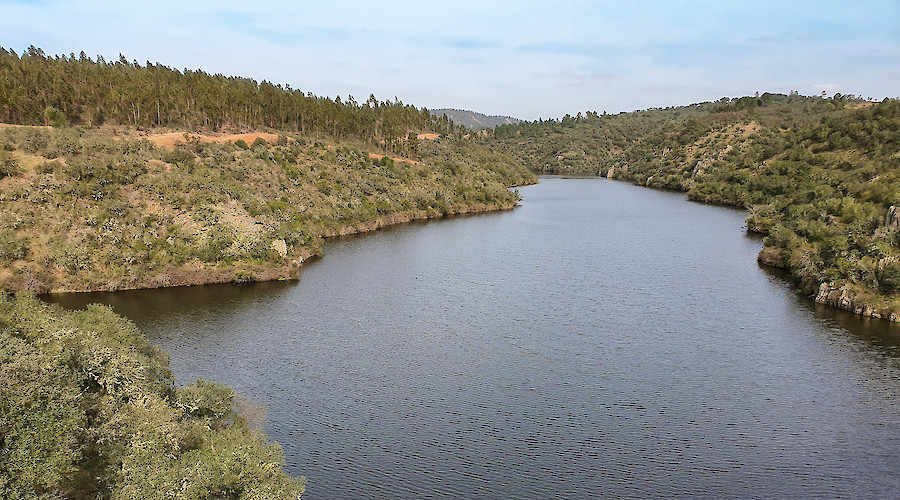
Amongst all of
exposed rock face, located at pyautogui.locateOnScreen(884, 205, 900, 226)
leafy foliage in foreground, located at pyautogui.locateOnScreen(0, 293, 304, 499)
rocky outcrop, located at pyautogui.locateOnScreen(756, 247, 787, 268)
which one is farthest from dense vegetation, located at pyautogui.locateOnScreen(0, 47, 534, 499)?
exposed rock face, located at pyautogui.locateOnScreen(884, 205, 900, 226)

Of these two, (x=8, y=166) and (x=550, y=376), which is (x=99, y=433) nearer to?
(x=550, y=376)

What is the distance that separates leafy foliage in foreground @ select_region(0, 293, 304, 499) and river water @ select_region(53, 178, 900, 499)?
22.4 feet

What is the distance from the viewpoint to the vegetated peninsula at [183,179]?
247 feet

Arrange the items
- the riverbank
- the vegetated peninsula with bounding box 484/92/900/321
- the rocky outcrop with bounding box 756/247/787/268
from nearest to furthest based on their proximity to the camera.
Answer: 1. the riverbank
2. the vegetated peninsula with bounding box 484/92/900/321
3. the rocky outcrop with bounding box 756/247/787/268

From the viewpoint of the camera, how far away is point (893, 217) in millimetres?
72625

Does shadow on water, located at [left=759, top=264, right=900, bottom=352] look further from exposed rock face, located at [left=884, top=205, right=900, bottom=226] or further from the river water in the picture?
exposed rock face, located at [left=884, top=205, right=900, bottom=226]

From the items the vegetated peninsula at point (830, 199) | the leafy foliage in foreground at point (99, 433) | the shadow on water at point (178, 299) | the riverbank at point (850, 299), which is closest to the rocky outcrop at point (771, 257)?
the vegetated peninsula at point (830, 199)

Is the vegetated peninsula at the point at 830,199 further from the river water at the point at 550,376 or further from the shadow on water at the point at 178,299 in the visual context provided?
the shadow on water at the point at 178,299

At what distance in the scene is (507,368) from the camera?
50500 millimetres

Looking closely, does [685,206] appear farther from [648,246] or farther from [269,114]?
[269,114]

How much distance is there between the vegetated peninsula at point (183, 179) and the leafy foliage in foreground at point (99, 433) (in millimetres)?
43289

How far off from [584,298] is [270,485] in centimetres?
5125

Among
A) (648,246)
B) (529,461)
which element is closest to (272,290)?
(529,461)

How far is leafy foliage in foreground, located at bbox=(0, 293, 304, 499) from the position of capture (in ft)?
80.9
